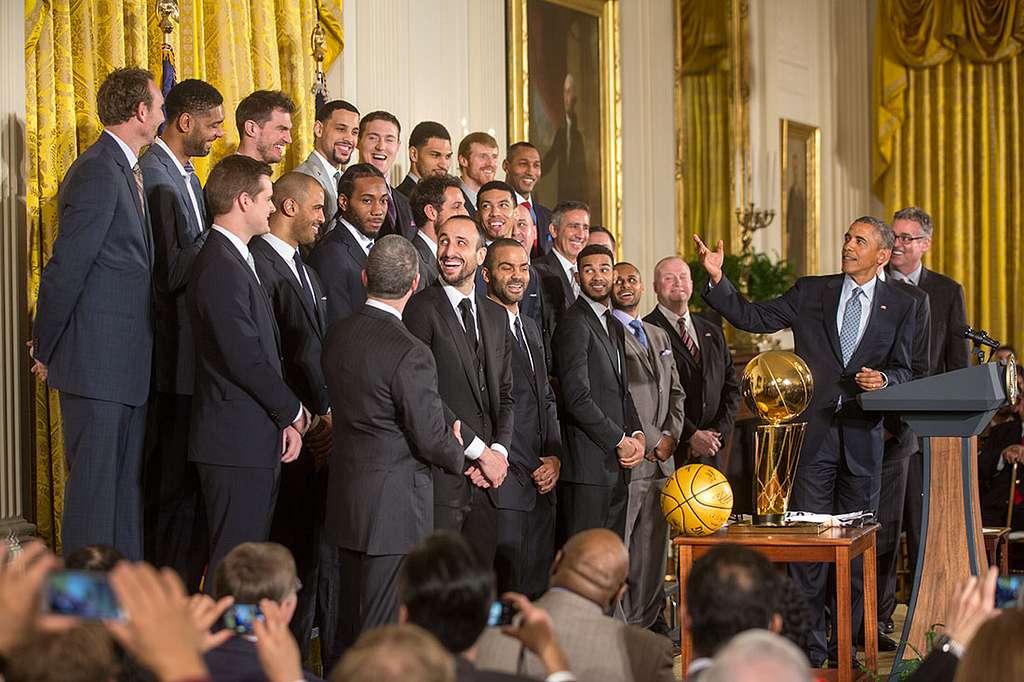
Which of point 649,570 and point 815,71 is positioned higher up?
point 815,71

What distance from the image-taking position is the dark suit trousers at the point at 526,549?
5.55 m

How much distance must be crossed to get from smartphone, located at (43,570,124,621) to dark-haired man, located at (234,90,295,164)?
3535mm

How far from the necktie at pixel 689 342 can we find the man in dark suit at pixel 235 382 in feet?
9.13

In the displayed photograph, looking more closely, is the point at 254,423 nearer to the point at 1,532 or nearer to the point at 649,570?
the point at 1,532

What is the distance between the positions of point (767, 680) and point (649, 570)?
14.6ft

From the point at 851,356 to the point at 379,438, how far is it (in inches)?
99.5

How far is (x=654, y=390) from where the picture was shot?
6.57 m

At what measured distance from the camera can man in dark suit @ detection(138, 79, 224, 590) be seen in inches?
203

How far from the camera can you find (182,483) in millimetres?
5242

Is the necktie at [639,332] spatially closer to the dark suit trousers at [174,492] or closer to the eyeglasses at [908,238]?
the eyeglasses at [908,238]

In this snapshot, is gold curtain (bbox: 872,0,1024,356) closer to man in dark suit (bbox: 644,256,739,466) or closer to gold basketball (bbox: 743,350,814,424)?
man in dark suit (bbox: 644,256,739,466)

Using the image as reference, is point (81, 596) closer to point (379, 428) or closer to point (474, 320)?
point (379, 428)

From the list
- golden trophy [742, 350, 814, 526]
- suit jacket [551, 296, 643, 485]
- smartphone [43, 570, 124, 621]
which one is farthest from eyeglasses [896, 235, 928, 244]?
smartphone [43, 570, 124, 621]

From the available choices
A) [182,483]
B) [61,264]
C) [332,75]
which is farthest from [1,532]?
[332,75]
